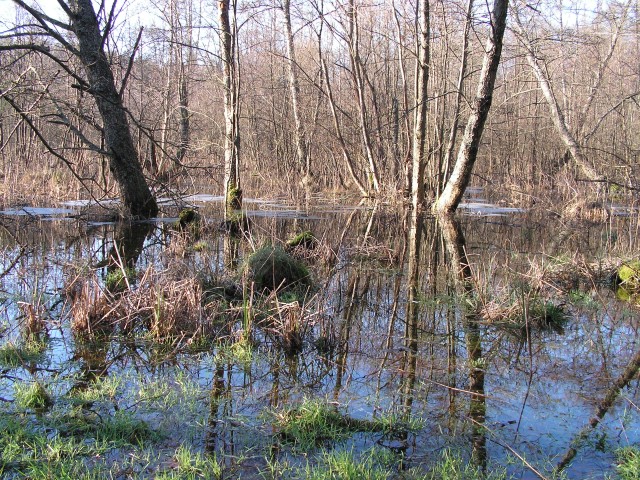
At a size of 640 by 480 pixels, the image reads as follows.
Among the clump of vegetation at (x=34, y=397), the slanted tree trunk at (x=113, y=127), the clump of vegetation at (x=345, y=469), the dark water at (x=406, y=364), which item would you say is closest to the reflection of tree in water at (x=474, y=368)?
the dark water at (x=406, y=364)

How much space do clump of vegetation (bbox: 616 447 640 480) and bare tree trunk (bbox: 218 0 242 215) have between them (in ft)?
29.4

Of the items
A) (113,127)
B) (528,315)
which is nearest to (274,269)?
(528,315)

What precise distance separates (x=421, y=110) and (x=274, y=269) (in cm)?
760

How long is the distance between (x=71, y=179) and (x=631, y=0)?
16987 mm

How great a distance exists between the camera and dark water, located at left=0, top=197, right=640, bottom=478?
3.24m

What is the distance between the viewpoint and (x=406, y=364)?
4.35 m

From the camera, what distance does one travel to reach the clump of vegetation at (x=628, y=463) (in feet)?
9.29

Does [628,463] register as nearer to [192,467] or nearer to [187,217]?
[192,467]

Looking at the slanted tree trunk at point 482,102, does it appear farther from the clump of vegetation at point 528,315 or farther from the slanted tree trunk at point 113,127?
the clump of vegetation at point 528,315

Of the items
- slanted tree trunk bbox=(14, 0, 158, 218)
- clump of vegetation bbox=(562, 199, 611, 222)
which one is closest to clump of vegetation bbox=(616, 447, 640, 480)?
slanted tree trunk bbox=(14, 0, 158, 218)

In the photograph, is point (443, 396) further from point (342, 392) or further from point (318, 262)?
point (318, 262)

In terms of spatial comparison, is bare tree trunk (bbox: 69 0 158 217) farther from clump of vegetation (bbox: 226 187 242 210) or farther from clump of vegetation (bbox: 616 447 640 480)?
clump of vegetation (bbox: 616 447 640 480)

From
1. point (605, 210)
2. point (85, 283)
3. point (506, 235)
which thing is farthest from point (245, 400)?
point (605, 210)

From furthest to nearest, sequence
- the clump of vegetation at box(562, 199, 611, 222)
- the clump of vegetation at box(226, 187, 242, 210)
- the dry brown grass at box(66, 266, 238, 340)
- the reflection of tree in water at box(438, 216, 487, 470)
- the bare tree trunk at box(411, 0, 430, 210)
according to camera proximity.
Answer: the clump of vegetation at box(562, 199, 611, 222)
the bare tree trunk at box(411, 0, 430, 210)
the clump of vegetation at box(226, 187, 242, 210)
the dry brown grass at box(66, 266, 238, 340)
the reflection of tree in water at box(438, 216, 487, 470)
